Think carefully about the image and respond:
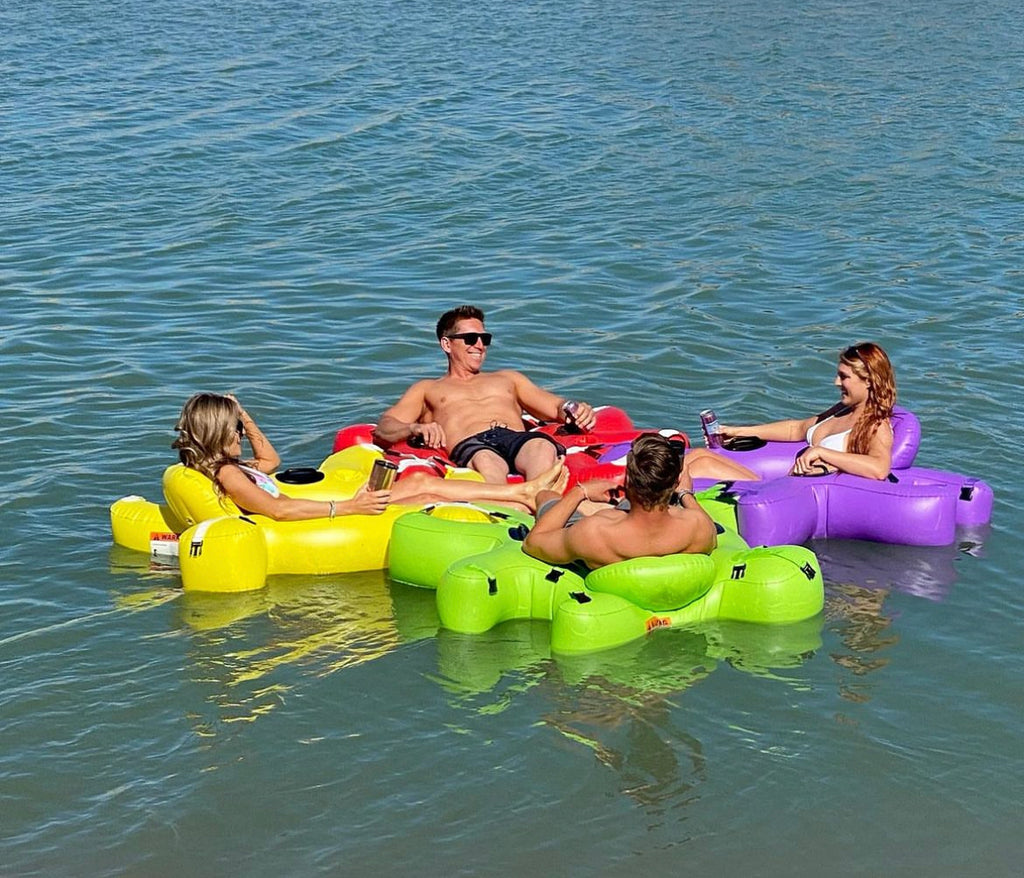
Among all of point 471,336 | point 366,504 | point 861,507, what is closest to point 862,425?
point 861,507

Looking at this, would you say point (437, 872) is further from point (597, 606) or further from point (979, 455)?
point (979, 455)

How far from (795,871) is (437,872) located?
1.35m

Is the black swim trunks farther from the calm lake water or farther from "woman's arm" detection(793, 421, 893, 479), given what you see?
"woman's arm" detection(793, 421, 893, 479)

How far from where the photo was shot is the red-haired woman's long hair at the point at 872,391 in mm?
8555

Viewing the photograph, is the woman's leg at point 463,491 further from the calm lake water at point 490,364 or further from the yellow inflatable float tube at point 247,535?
the calm lake water at point 490,364

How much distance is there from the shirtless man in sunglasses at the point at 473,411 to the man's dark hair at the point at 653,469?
6.13 feet

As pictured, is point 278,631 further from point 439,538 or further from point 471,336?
point 471,336

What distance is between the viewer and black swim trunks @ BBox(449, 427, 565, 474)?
904 cm

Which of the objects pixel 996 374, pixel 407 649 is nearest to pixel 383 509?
pixel 407 649

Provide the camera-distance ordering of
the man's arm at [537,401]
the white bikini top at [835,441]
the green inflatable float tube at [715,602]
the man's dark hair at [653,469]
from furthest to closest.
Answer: the man's arm at [537,401], the white bikini top at [835,441], the green inflatable float tube at [715,602], the man's dark hair at [653,469]

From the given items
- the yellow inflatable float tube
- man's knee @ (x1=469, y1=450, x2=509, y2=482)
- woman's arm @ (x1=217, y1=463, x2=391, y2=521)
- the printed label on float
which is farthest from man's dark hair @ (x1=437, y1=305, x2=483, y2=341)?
the printed label on float

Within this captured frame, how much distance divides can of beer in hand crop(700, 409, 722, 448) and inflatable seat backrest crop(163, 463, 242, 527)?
9.26ft

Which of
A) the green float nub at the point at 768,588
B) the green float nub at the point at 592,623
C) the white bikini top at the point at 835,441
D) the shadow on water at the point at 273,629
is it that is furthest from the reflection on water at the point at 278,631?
the white bikini top at the point at 835,441

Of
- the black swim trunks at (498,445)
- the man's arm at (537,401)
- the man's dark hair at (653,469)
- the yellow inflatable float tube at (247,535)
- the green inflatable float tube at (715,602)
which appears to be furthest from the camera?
the man's arm at (537,401)
